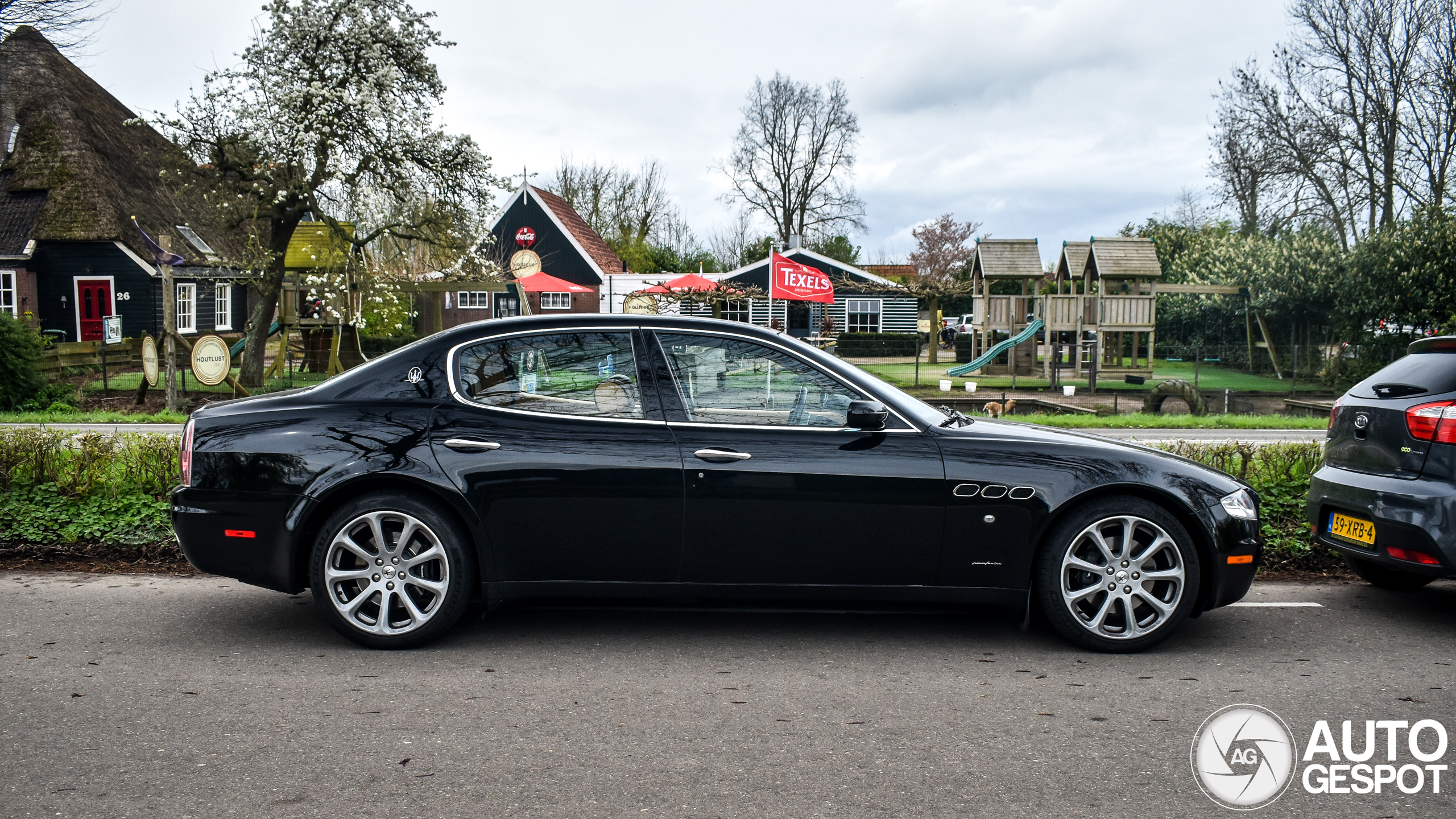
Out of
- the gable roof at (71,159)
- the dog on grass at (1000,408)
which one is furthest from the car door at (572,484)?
the gable roof at (71,159)

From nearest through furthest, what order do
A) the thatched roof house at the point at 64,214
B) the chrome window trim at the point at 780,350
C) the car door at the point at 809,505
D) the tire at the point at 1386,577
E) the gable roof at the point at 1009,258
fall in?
the car door at the point at 809,505 < the chrome window trim at the point at 780,350 < the tire at the point at 1386,577 < the thatched roof house at the point at 64,214 < the gable roof at the point at 1009,258

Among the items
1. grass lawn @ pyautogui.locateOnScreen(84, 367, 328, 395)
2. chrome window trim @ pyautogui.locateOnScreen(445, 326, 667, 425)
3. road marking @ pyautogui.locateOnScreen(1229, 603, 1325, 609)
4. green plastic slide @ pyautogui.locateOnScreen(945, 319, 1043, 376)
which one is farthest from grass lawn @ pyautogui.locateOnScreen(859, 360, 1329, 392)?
chrome window trim @ pyautogui.locateOnScreen(445, 326, 667, 425)

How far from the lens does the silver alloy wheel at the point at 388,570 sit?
14.7ft

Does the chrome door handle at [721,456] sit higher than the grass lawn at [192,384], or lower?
higher

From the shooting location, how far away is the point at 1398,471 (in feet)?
16.4

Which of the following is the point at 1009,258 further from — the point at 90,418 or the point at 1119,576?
the point at 1119,576

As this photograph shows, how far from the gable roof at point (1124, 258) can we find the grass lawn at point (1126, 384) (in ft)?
10.9

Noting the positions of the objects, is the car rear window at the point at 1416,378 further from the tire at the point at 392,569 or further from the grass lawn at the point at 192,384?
the grass lawn at the point at 192,384

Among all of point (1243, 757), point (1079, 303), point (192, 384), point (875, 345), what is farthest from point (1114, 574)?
point (875, 345)

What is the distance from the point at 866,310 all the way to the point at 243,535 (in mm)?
45799

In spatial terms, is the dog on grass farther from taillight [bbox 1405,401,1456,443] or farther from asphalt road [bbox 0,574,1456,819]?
asphalt road [bbox 0,574,1456,819]

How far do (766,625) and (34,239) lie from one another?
111 ft

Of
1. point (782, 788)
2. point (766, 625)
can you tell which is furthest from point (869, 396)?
point (782, 788)

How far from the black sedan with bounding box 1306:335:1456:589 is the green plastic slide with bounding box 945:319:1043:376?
22035 millimetres
